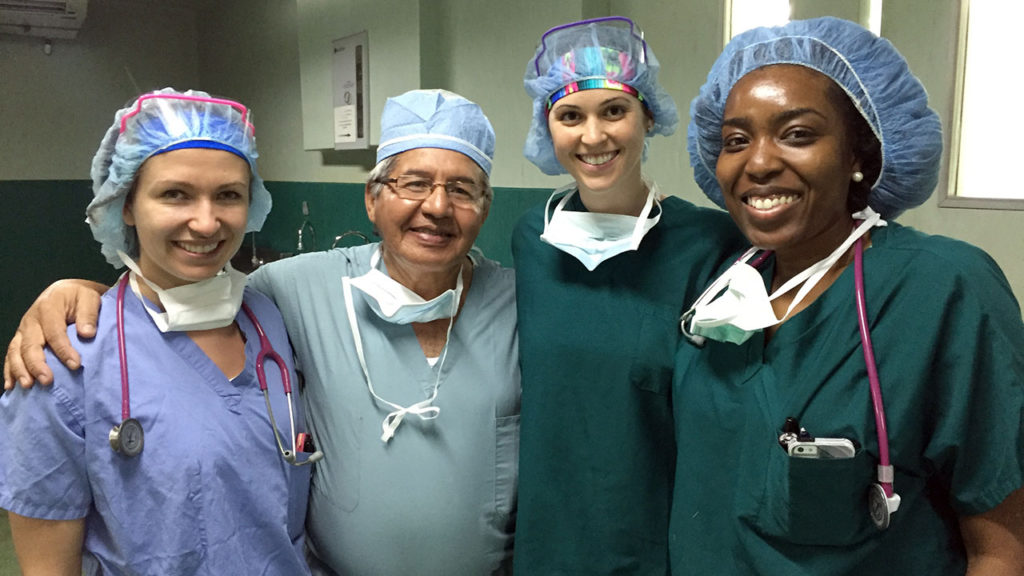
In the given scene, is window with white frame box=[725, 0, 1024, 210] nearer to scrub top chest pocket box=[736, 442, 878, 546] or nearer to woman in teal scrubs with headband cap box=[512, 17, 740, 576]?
woman in teal scrubs with headband cap box=[512, 17, 740, 576]

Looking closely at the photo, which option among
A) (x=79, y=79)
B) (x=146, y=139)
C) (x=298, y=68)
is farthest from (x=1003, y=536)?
(x=79, y=79)

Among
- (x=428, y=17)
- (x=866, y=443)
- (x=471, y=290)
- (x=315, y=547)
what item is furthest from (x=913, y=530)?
(x=428, y=17)

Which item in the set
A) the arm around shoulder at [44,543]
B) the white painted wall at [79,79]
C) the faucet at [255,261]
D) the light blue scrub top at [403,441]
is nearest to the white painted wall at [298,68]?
the white painted wall at [79,79]

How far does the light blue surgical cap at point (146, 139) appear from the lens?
104 centimetres

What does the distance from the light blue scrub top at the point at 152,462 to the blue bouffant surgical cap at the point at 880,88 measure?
972mm

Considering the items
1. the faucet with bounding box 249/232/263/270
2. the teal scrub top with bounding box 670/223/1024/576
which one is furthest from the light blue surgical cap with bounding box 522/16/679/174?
the faucet with bounding box 249/232/263/270

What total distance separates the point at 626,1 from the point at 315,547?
1912 millimetres

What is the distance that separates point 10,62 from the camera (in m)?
4.11

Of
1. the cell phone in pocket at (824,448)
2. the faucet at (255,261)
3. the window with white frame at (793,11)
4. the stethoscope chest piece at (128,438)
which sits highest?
the window with white frame at (793,11)

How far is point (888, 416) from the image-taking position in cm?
84

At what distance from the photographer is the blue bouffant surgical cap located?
3.00ft

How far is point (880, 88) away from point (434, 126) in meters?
0.76

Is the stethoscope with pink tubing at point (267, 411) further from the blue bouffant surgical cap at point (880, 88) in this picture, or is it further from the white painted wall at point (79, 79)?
the white painted wall at point (79, 79)

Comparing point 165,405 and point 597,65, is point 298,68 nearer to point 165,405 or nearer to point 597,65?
point 597,65
